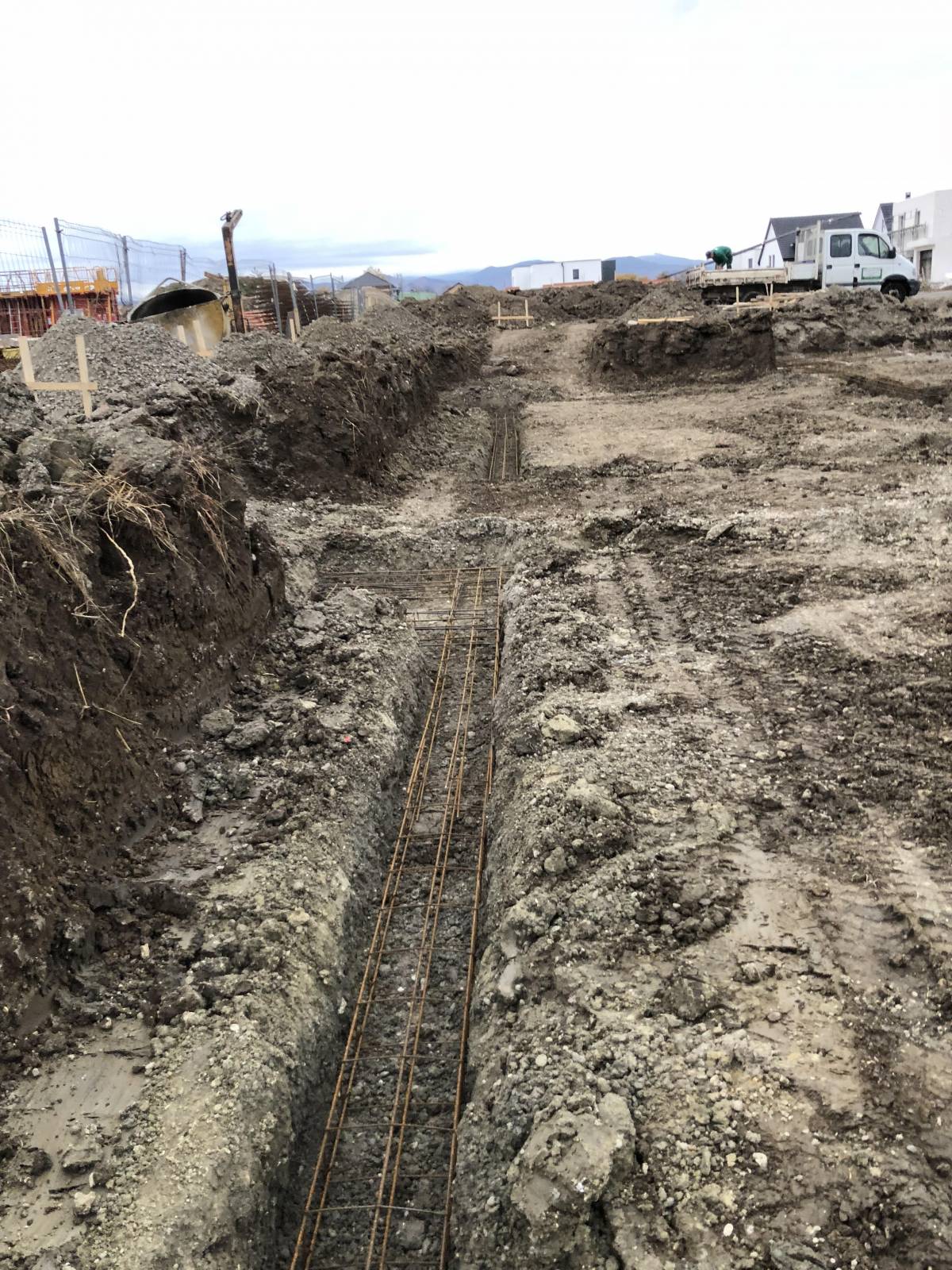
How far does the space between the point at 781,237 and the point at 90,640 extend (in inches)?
1405

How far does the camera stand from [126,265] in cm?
1723

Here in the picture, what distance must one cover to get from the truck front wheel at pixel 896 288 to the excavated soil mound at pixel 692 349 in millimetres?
8852

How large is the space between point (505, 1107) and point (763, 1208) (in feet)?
3.51

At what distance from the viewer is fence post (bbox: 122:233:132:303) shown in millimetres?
16906

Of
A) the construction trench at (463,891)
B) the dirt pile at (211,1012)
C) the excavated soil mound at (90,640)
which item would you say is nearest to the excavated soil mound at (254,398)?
the construction trench at (463,891)

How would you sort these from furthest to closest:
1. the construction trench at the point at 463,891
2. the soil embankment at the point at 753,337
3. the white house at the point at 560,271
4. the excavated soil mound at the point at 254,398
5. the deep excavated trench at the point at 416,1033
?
the white house at the point at 560,271, the soil embankment at the point at 753,337, the excavated soil mound at the point at 254,398, the deep excavated trench at the point at 416,1033, the construction trench at the point at 463,891

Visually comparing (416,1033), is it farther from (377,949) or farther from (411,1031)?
(377,949)

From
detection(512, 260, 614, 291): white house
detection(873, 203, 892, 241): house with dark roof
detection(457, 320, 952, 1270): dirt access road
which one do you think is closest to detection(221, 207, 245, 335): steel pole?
detection(457, 320, 952, 1270): dirt access road

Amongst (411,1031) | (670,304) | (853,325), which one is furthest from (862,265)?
(411,1031)

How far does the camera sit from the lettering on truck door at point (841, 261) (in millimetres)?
27031

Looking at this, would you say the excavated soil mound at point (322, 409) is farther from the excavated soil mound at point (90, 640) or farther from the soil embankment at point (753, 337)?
the soil embankment at point (753, 337)

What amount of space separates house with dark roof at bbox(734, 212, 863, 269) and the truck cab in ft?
11.8

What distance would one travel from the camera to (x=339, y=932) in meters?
4.78

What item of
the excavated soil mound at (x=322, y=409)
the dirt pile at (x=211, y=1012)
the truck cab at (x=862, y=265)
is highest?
the truck cab at (x=862, y=265)
